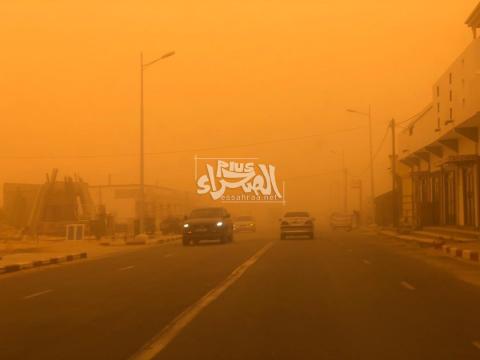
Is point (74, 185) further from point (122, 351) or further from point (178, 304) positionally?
point (122, 351)

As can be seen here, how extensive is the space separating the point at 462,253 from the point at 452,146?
19.4m

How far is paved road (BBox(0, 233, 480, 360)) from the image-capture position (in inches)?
363

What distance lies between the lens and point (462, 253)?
27.7 meters

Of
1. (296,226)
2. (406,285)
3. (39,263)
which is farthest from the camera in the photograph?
(296,226)

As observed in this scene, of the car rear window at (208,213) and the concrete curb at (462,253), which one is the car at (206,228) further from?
the concrete curb at (462,253)

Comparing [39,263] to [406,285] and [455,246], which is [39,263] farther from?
[455,246]

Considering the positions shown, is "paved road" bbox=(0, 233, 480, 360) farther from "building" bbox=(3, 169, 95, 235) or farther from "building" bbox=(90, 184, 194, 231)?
"building" bbox=(90, 184, 194, 231)

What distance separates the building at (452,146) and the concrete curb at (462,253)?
5.99m

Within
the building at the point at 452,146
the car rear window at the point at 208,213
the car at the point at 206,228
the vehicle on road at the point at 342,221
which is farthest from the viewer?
the vehicle on road at the point at 342,221

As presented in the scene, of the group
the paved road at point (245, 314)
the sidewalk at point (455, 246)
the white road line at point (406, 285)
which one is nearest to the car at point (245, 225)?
the sidewalk at point (455, 246)

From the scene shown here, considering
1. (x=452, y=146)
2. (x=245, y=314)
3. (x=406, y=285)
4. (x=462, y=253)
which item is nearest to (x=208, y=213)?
(x=452, y=146)

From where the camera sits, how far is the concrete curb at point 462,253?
84.9 feet

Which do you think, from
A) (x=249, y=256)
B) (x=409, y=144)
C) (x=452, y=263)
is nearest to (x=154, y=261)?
(x=249, y=256)

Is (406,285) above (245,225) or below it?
below
